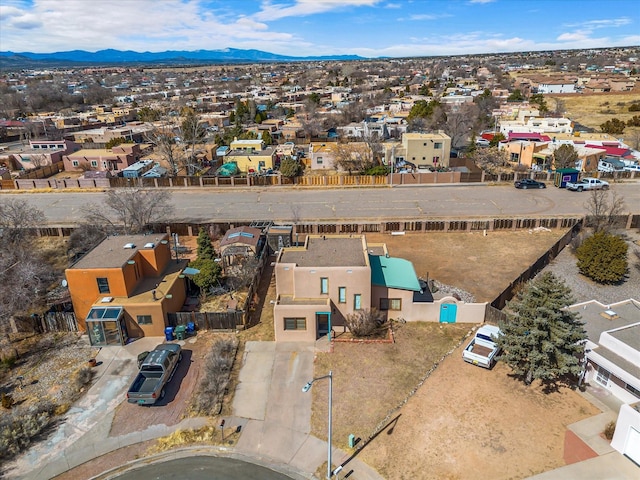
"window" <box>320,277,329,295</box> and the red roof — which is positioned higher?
the red roof

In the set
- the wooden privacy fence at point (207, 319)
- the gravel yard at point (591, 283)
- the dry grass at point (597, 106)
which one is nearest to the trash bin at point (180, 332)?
the wooden privacy fence at point (207, 319)

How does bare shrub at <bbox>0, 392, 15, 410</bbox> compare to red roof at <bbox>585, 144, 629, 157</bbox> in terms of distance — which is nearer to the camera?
bare shrub at <bbox>0, 392, 15, 410</bbox>

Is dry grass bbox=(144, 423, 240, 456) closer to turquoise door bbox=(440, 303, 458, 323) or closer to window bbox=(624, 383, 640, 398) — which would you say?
turquoise door bbox=(440, 303, 458, 323)

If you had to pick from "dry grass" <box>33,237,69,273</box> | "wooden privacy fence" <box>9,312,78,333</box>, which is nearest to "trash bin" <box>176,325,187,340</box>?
"wooden privacy fence" <box>9,312,78,333</box>

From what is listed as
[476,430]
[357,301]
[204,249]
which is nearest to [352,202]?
[204,249]

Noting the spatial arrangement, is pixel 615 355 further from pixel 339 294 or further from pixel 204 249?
pixel 204 249

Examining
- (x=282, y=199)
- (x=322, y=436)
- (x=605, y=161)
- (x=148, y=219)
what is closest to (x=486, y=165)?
(x=605, y=161)
